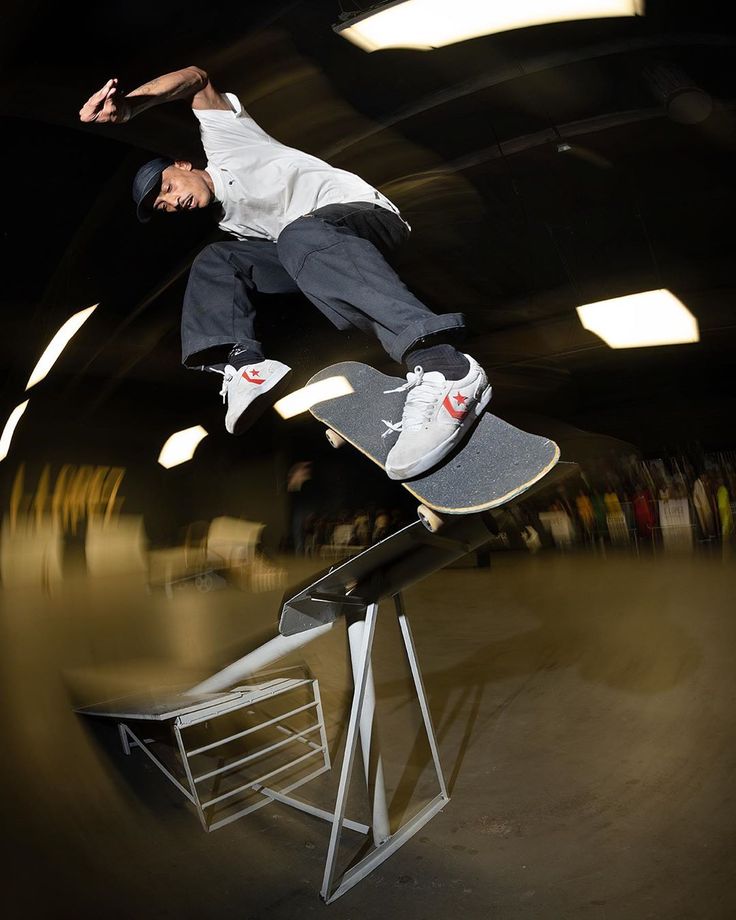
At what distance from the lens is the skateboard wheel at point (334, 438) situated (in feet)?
4.55

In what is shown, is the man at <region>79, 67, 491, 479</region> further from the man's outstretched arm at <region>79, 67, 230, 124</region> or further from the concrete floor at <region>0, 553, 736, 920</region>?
the concrete floor at <region>0, 553, 736, 920</region>

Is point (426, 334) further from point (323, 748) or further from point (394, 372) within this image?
point (323, 748)

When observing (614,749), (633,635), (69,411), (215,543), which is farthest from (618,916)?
(69,411)

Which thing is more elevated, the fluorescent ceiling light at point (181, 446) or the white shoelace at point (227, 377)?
the white shoelace at point (227, 377)

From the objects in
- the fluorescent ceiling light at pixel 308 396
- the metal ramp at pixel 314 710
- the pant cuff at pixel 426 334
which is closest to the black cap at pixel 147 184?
the fluorescent ceiling light at pixel 308 396

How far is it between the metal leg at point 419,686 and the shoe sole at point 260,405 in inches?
24.9

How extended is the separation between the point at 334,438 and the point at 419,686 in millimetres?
664

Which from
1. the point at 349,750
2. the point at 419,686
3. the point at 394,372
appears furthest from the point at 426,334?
the point at 349,750

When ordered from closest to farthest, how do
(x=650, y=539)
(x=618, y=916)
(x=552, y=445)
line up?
(x=618, y=916)
(x=552, y=445)
(x=650, y=539)

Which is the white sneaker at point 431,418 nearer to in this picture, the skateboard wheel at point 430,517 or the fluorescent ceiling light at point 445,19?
the skateboard wheel at point 430,517

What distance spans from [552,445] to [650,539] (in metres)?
0.34

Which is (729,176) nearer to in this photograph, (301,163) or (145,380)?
(301,163)

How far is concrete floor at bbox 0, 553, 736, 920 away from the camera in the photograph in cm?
133

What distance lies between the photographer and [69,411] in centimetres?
147
